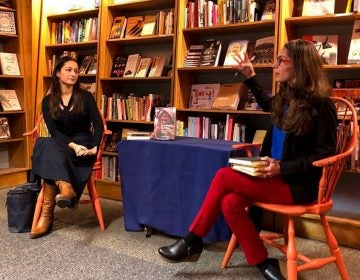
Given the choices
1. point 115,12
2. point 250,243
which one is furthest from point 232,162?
point 115,12

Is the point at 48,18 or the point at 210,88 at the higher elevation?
the point at 48,18

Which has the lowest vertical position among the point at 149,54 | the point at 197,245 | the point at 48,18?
the point at 197,245

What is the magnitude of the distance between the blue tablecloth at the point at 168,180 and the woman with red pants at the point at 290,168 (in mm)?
294

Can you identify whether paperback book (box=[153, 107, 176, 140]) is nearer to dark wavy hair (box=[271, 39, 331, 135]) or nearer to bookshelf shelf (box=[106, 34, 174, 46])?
dark wavy hair (box=[271, 39, 331, 135])

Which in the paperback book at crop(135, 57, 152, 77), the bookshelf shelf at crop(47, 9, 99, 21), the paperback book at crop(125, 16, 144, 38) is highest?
the bookshelf shelf at crop(47, 9, 99, 21)

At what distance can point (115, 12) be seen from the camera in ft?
12.5

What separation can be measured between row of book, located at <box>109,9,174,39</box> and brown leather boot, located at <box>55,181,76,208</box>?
1624 millimetres

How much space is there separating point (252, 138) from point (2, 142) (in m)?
2.61

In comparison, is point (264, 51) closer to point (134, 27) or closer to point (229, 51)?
point (229, 51)

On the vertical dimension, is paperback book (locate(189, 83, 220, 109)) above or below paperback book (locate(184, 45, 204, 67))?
below

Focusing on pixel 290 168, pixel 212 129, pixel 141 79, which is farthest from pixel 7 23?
pixel 290 168

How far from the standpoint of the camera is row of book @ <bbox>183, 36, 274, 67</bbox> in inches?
119

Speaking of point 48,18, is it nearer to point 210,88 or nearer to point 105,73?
point 105,73

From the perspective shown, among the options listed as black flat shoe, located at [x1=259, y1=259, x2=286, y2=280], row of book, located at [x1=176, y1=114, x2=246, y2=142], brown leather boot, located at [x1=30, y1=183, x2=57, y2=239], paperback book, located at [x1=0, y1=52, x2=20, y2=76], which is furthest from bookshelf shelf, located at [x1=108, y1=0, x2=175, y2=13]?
black flat shoe, located at [x1=259, y1=259, x2=286, y2=280]
